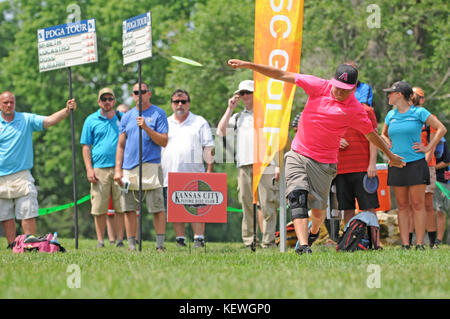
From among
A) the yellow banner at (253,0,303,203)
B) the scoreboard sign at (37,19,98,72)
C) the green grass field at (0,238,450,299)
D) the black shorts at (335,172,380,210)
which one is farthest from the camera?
the scoreboard sign at (37,19,98,72)

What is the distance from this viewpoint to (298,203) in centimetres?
808

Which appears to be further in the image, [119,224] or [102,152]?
[119,224]

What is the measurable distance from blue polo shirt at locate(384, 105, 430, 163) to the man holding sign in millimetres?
4666

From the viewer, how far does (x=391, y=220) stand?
494 inches

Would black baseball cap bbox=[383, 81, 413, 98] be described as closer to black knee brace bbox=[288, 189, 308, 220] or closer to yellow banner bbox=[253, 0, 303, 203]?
yellow banner bbox=[253, 0, 303, 203]

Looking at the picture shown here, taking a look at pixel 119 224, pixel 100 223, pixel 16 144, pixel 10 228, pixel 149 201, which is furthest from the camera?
pixel 119 224

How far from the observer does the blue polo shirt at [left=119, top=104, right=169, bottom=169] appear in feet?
33.0

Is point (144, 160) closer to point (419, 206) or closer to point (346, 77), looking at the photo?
point (346, 77)

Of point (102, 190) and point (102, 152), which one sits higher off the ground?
point (102, 152)

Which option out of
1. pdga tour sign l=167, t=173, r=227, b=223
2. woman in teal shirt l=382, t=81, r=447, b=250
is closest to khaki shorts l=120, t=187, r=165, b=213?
pdga tour sign l=167, t=173, r=227, b=223

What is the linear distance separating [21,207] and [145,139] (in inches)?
80.0

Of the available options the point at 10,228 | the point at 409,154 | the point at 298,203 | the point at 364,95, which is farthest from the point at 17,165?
the point at 409,154
